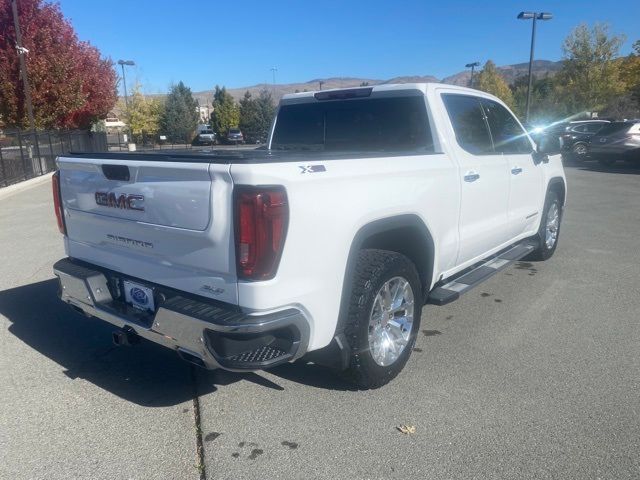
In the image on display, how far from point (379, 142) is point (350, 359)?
203 cm

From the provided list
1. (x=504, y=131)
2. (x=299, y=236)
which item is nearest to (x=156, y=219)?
(x=299, y=236)

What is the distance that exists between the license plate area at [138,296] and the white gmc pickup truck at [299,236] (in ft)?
0.04

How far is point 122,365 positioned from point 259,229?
2082mm

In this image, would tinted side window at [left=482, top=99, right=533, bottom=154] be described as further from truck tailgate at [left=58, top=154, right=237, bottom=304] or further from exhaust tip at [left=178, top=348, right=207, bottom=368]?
exhaust tip at [left=178, top=348, right=207, bottom=368]

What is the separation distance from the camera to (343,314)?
3.07m

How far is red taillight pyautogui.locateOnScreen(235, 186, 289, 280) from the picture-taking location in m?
2.54

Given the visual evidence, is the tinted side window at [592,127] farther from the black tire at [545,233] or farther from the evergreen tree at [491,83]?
the evergreen tree at [491,83]

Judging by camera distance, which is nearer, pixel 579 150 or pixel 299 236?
pixel 299 236

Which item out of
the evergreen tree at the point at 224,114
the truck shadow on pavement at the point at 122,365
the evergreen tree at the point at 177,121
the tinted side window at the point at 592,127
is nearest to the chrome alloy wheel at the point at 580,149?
the tinted side window at the point at 592,127

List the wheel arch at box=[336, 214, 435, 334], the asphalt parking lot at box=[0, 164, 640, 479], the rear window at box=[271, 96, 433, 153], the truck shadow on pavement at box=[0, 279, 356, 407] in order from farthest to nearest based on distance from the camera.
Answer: the rear window at box=[271, 96, 433, 153], the truck shadow on pavement at box=[0, 279, 356, 407], the wheel arch at box=[336, 214, 435, 334], the asphalt parking lot at box=[0, 164, 640, 479]

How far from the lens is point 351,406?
331 centimetres

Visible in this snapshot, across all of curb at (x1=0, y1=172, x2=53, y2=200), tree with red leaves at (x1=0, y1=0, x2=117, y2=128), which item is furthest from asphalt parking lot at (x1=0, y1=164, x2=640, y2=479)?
tree with red leaves at (x1=0, y1=0, x2=117, y2=128)

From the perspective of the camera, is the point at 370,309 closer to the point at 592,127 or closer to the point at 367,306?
the point at 367,306

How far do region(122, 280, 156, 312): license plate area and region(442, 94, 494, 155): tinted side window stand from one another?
2.72 metres
